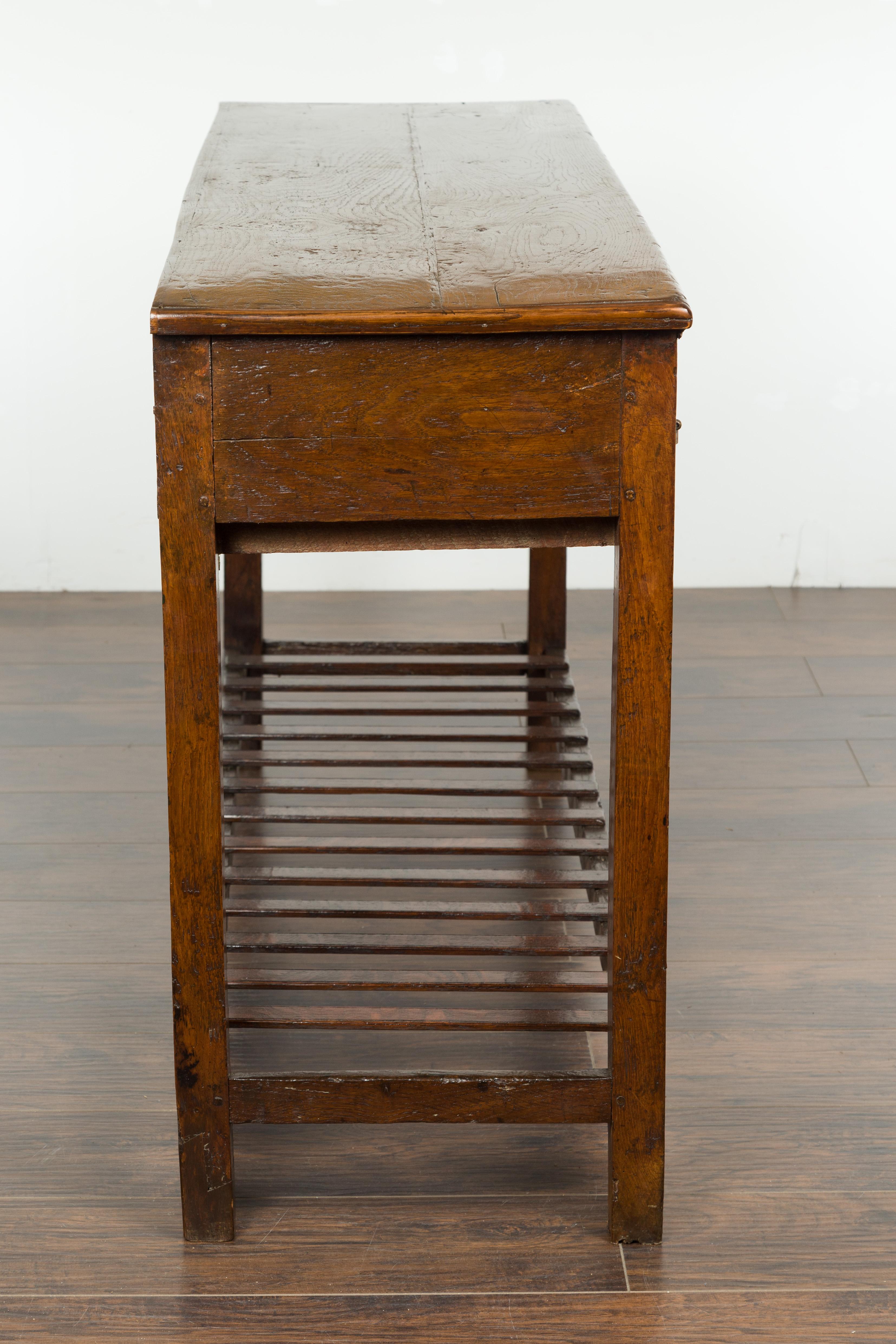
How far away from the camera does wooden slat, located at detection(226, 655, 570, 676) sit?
212 centimetres

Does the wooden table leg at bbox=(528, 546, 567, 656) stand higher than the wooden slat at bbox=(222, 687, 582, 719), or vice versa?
the wooden table leg at bbox=(528, 546, 567, 656)

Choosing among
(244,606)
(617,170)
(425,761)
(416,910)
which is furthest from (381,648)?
(617,170)

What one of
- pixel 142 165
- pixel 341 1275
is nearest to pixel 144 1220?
pixel 341 1275

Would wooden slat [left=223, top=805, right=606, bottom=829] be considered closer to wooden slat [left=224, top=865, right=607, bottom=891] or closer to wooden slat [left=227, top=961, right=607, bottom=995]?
wooden slat [left=224, top=865, right=607, bottom=891]

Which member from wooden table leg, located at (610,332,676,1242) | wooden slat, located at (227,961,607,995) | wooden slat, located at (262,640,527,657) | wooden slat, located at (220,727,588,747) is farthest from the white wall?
wooden table leg, located at (610,332,676,1242)

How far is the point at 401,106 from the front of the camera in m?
2.02

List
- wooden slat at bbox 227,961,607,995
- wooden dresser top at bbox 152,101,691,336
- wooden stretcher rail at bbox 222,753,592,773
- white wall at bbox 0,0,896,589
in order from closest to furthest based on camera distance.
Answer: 1. wooden dresser top at bbox 152,101,691,336
2. wooden slat at bbox 227,961,607,995
3. wooden stretcher rail at bbox 222,753,592,773
4. white wall at bbox 0,0,896,589

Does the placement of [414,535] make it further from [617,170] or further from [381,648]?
[617,170]

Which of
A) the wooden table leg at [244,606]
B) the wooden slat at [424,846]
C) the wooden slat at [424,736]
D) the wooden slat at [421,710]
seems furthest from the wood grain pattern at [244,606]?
the wooden slat at [424,846]

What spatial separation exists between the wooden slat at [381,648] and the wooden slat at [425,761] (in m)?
0.21

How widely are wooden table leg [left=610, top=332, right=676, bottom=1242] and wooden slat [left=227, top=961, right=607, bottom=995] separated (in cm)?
9

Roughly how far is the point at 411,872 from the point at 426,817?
13 cm

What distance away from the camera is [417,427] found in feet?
3.88

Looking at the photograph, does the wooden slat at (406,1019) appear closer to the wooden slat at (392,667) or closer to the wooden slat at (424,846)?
the wooden slat at (424,846)
